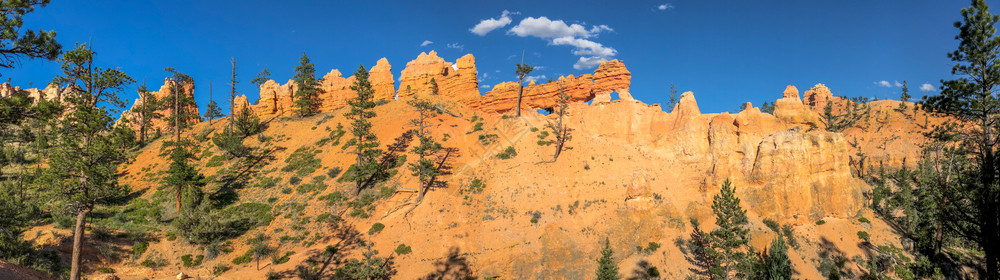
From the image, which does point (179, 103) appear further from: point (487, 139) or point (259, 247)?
point (487, 139)

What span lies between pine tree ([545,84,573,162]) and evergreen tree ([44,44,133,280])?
3848 centimetres

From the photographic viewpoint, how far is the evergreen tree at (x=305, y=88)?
6469cm

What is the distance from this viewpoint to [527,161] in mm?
48344

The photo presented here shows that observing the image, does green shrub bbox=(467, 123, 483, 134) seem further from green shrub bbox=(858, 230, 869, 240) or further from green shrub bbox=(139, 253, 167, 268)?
green shrub bbox=(858, 230, 869, 240)

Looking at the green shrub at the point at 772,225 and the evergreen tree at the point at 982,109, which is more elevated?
the evergreen tree at the point at 982,109

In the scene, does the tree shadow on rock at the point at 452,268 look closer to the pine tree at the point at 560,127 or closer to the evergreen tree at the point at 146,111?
the pine tree at the point at 560,127

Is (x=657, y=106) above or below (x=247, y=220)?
above

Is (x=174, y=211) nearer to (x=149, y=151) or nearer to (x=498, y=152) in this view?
(x=149, y=151)

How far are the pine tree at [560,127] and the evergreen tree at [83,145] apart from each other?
38476mm

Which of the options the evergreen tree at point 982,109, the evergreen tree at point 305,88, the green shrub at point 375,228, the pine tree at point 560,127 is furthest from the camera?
the evergreen tree at point 305,88

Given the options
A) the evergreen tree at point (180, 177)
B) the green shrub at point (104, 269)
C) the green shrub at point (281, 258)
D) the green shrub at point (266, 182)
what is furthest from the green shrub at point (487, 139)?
the green shrub at point (104, 269)

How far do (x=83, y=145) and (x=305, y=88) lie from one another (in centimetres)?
4929

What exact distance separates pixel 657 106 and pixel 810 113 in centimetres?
1827

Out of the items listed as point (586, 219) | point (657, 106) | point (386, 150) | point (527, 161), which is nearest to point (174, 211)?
point (386, 150)
